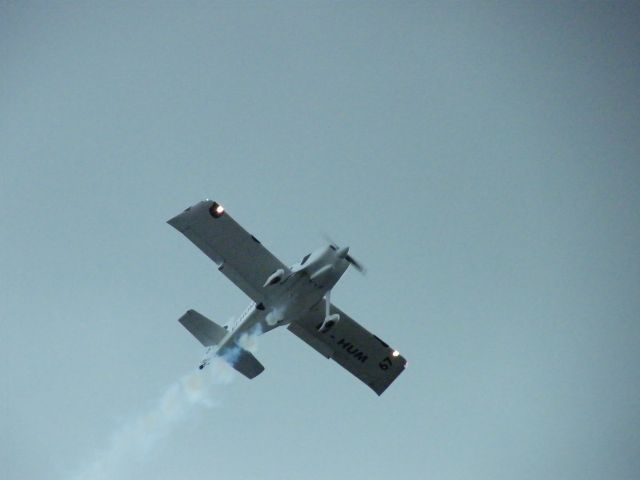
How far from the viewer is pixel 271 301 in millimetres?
25438

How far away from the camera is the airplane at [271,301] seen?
955 inches

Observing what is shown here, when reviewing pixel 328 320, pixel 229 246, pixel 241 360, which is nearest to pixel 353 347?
pixel 328 320

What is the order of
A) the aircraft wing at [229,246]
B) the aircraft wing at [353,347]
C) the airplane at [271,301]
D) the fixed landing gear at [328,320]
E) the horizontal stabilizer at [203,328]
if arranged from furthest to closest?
1. the aircraft wing at [353,347]
2. the horizontal stabilizer at [203,328]
3. the fixed landing gear at [328,320]
4. the airplane at [271,301]
5. the aircraft wing at [229,246]

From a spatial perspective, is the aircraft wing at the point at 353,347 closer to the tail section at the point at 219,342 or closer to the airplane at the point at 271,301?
the airplane at the point at 271,301

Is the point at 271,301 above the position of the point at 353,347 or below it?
below

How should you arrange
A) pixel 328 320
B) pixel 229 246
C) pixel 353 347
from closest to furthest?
pixel 328 320 < pixel 229 246 < pixel 353 347

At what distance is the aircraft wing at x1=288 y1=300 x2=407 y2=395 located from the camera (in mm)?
27688

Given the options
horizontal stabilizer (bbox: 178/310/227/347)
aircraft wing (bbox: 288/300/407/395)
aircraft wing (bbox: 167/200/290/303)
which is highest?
aircraft wing (bbox: 288/300/407/395)

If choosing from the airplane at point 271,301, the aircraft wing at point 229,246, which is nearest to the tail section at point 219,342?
the airplane at point 271,301

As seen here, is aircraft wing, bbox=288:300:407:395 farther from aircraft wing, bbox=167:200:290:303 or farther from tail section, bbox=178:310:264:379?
Answer: aircraft wing, bbox=167:200:290:303

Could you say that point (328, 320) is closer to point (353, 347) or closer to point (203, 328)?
point (353, 347)

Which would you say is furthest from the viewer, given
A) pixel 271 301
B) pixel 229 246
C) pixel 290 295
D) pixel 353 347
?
pixel 353 347

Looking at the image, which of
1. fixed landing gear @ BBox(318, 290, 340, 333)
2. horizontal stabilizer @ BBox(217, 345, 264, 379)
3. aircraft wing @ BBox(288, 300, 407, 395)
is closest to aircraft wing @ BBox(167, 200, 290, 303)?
fixed landing gear @ BBox(318, 290, 340, 333)

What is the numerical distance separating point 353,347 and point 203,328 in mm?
6176
